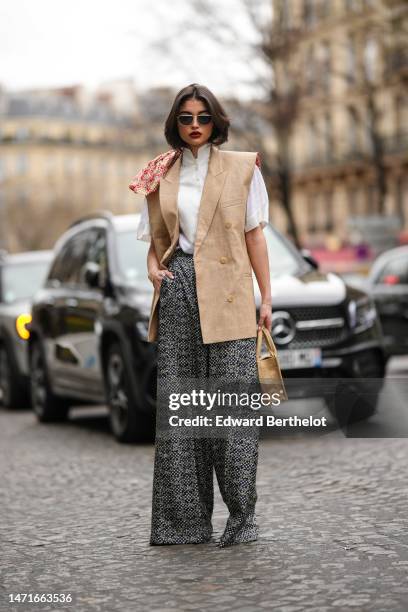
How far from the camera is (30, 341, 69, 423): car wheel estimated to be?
12625mm

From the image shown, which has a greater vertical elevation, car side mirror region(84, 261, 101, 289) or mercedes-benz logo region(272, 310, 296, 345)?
car side mirror region(84, 261, 101, 289)

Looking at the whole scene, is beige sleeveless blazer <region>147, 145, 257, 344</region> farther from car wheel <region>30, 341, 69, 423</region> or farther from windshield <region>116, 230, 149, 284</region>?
car wheel <region>30, 341, 69, 423</region>

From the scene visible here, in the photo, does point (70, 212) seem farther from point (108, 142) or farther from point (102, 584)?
point (102, 584)

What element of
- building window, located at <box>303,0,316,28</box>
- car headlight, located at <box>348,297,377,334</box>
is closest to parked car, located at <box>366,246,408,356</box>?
car headlight, located at <box>348,297,377,334</box>

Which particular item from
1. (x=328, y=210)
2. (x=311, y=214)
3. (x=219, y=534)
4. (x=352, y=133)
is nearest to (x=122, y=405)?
(x=219, y=534)

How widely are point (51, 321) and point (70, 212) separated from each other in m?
81.7

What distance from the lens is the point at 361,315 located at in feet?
34.2

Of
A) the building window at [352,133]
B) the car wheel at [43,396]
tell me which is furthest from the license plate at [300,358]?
the building window at [352,133]

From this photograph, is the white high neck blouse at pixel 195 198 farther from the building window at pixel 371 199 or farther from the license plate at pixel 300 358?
the building window at pixel 371 199

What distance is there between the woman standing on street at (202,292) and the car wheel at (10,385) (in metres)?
9.03

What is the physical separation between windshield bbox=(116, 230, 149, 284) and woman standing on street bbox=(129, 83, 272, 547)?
4.84m

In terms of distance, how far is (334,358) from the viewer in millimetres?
10125

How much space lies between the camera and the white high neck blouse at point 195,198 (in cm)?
Answer: 577

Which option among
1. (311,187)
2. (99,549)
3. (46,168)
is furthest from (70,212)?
(99,549)
